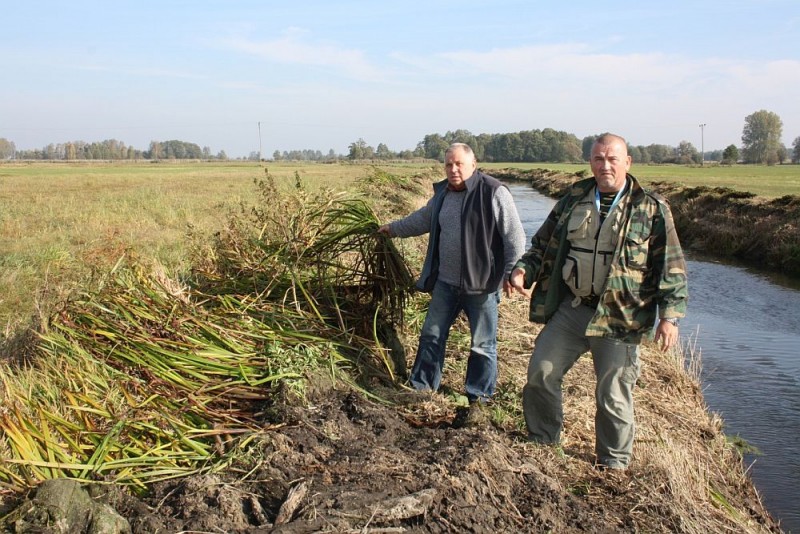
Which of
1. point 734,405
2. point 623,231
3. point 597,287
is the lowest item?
point 734,405

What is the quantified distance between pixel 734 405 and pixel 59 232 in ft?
36.3

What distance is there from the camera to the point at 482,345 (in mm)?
4832

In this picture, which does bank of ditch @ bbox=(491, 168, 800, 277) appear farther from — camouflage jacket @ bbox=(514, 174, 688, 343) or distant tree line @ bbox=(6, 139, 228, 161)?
distant tree line @ bbox=(6, 139, 228, 161)

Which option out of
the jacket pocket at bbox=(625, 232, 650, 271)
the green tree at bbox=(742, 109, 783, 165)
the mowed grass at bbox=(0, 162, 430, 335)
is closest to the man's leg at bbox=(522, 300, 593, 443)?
the jacket pocket at bbox=(625, 232, 650, 271)

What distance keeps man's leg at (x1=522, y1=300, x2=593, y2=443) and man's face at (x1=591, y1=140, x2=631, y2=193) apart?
2.39 feet

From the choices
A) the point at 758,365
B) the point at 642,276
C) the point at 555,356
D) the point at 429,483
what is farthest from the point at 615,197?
the point at 758,365

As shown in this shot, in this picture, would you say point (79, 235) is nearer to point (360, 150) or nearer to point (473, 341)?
point (473, 341)

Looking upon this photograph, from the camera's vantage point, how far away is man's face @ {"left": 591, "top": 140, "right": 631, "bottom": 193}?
3.81 meters

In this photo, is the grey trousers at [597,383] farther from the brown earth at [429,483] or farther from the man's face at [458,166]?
the man's face at [458,166]

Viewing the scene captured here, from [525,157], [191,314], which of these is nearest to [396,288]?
[191,314]

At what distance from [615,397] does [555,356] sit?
1.32 feet

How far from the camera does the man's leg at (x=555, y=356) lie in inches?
162

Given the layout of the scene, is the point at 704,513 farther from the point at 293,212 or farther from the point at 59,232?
the point at 59,232

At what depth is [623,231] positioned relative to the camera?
3803 mm
